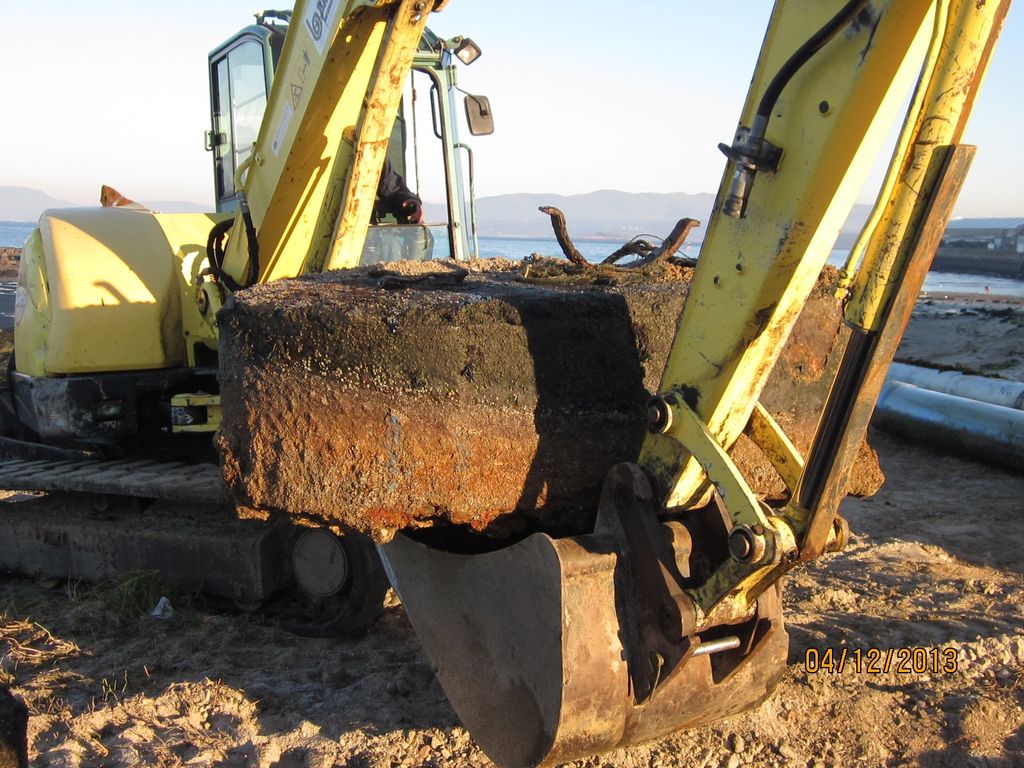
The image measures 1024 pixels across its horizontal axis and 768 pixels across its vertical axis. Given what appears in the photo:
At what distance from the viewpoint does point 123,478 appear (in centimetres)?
430

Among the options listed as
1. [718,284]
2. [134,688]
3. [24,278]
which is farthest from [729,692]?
[24,278]

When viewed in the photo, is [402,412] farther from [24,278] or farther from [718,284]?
[24,278]

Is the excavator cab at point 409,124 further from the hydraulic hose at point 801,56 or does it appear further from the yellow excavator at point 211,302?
the hydraulic hose at point 801,56

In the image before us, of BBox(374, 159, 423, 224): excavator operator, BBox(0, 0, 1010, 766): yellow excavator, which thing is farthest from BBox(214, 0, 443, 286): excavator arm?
BBox(0, 0, 1010, 766): yellow excavator

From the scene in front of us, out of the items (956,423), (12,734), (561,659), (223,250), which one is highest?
(223,250)

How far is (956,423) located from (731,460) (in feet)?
18.6

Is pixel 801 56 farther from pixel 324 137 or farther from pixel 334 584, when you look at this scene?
pixel 334 584

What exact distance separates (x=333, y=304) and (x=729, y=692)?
1.54 metres

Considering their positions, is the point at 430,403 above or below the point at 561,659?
above

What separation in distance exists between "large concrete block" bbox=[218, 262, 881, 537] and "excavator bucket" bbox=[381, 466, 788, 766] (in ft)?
0.78

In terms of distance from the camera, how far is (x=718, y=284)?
7.75ft

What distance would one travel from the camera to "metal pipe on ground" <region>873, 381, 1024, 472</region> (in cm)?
678
